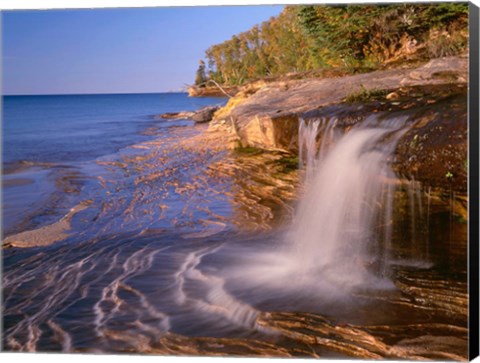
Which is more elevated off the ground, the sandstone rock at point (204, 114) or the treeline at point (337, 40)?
the treeline at point (337, 40)

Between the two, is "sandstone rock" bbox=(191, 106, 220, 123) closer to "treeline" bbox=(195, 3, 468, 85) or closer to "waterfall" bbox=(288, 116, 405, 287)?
"treeline" bbox=(195, 3, 468, 85)

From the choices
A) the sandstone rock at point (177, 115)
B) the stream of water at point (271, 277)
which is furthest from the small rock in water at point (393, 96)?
the sandstone rock at point (177, 115)

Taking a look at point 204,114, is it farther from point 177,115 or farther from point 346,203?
point 346,203

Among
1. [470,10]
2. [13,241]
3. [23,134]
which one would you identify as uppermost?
[470,10]

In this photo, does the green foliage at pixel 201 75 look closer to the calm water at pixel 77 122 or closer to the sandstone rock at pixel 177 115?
the calm water at pixel 77 122

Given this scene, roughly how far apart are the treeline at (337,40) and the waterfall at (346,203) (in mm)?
643

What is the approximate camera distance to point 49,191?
5.85 meters

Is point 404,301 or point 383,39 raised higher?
point 383,39

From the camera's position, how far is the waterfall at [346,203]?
4.18m

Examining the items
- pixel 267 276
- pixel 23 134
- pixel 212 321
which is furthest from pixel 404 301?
pixel 23 134

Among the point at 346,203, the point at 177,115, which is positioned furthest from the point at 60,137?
the point at 346,203

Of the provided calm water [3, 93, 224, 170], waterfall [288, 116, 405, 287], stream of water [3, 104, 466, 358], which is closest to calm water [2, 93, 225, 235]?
calm water [3, 93, 224, 170]

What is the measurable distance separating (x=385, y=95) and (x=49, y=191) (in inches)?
124

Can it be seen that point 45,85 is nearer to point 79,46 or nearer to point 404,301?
point 79,46
